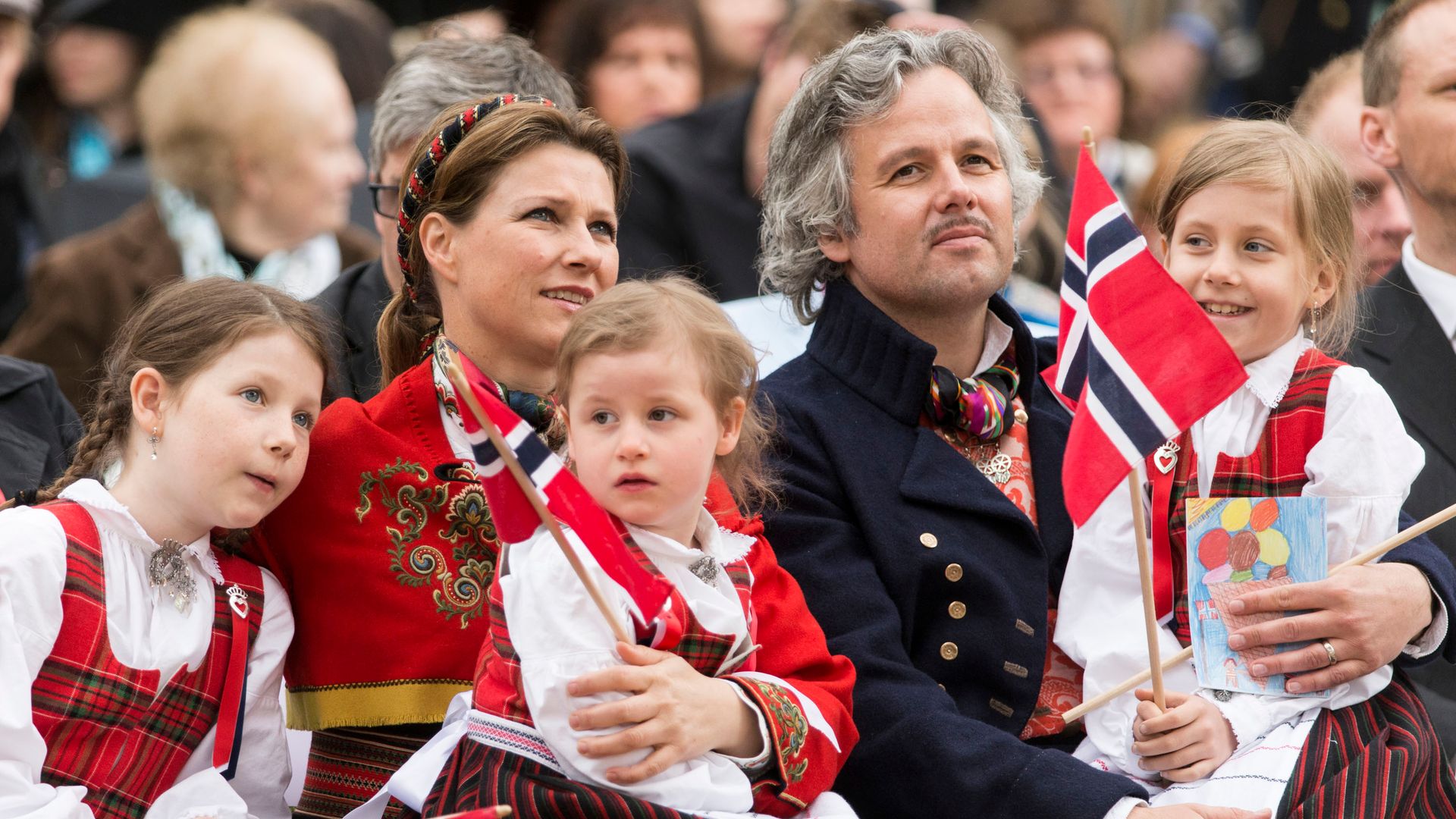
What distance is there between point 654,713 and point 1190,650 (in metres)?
1.20

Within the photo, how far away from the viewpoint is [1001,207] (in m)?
4.07

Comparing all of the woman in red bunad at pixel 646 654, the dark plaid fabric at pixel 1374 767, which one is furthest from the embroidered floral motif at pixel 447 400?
the dark plaid fabric at pixel 1374 767

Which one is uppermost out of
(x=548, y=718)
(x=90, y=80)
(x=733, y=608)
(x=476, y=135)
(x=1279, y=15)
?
(x=1279, y=15)

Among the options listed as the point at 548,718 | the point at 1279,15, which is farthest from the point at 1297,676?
the point at 1279,15

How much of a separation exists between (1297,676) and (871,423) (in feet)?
3.33

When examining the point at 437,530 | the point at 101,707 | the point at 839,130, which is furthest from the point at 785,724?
the point at 839,130

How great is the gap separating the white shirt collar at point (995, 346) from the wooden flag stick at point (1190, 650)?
835mm

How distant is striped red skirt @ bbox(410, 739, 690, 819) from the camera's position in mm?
3068

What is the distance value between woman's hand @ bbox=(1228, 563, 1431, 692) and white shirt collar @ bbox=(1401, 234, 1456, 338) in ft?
4.53

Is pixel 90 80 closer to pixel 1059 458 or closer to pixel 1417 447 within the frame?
pixel 1059 458

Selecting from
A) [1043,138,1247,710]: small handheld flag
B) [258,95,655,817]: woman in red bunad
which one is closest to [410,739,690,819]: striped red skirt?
[258,95,655,817]: woman in red bunad

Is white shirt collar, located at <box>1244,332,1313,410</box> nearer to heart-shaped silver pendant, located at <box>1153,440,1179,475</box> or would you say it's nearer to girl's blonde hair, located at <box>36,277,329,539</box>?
heart-shaped silver pendant, located at <box>1153,440,1179,475</box>

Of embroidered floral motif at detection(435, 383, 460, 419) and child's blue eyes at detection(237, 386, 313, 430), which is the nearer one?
child's blue eyes at detection(237, 386, 313, 430)

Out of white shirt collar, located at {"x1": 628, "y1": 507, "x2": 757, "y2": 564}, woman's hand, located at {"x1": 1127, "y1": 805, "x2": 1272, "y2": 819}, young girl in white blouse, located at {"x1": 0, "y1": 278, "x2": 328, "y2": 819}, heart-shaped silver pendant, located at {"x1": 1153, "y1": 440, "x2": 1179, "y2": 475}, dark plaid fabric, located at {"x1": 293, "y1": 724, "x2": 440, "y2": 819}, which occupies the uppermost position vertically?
heart-shaped silver pendant, located at {"x1": 1153, "y1": 440, "x2": 1179, "y2": 475}
